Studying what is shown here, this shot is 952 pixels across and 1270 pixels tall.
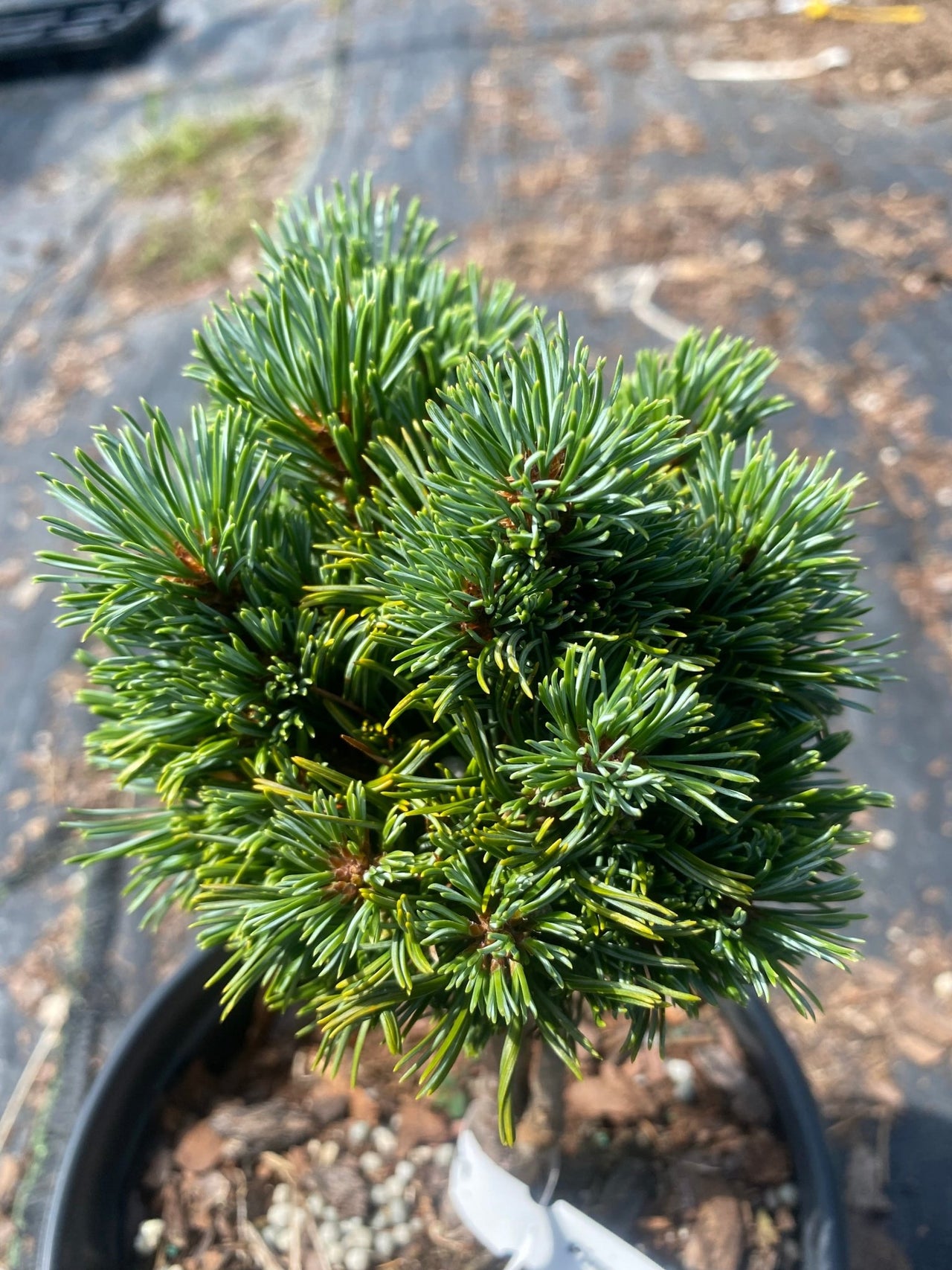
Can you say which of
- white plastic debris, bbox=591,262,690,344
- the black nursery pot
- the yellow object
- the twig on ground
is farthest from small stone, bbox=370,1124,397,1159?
the yellow object

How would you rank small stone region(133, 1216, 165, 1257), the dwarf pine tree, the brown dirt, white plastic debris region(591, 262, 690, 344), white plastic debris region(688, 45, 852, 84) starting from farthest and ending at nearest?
white plastic debris region(688, 45, 852, 84), the brown dirt, white plastic debris region(591, 262, 690, 344), small stone region(133, 1216, 165, 1257), the dwarf pine tree

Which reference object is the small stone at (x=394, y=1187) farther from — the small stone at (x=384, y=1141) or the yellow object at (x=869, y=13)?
the yellow object at (x=869, y=13)

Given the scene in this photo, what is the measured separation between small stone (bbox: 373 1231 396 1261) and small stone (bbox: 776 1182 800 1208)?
53 centimetres

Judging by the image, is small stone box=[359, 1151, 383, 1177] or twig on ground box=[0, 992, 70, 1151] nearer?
small stone box=[359, 1151, 383, 1177]

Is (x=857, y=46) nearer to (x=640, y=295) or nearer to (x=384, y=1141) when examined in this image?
(x=640, y=295)

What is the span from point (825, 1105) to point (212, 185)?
13.2ft

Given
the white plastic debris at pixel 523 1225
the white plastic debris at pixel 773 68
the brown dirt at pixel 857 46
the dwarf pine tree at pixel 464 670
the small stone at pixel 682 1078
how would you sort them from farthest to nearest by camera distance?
the white plastic debris at pixel 773 68 → the brown dirt at pixel 857 46 → the small stone at pixel 682 1078 → the white plastic debris at pixel 523 1225 → the dwarf pine tree at pixel 464 670

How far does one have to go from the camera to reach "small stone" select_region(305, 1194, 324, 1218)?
1.22 m

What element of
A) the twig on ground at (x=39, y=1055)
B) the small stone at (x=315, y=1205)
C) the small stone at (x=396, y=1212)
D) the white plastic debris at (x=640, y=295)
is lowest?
the twig on ground at (x=39, y=1055)

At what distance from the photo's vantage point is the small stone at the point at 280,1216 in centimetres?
121

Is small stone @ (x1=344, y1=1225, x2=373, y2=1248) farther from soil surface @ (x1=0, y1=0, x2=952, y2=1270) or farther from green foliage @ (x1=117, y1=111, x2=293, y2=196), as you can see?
green foliage @ (x1=117, y1=111, x2=293, y2=196)

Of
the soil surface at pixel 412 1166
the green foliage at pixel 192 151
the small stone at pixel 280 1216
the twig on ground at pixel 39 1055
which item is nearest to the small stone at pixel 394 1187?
the soil surface at pixel 412 1166

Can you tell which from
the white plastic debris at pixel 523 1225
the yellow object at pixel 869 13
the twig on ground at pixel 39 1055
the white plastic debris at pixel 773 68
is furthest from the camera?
the yellow object at pixel 869 13

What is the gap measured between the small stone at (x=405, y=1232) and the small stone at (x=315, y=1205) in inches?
4.0
